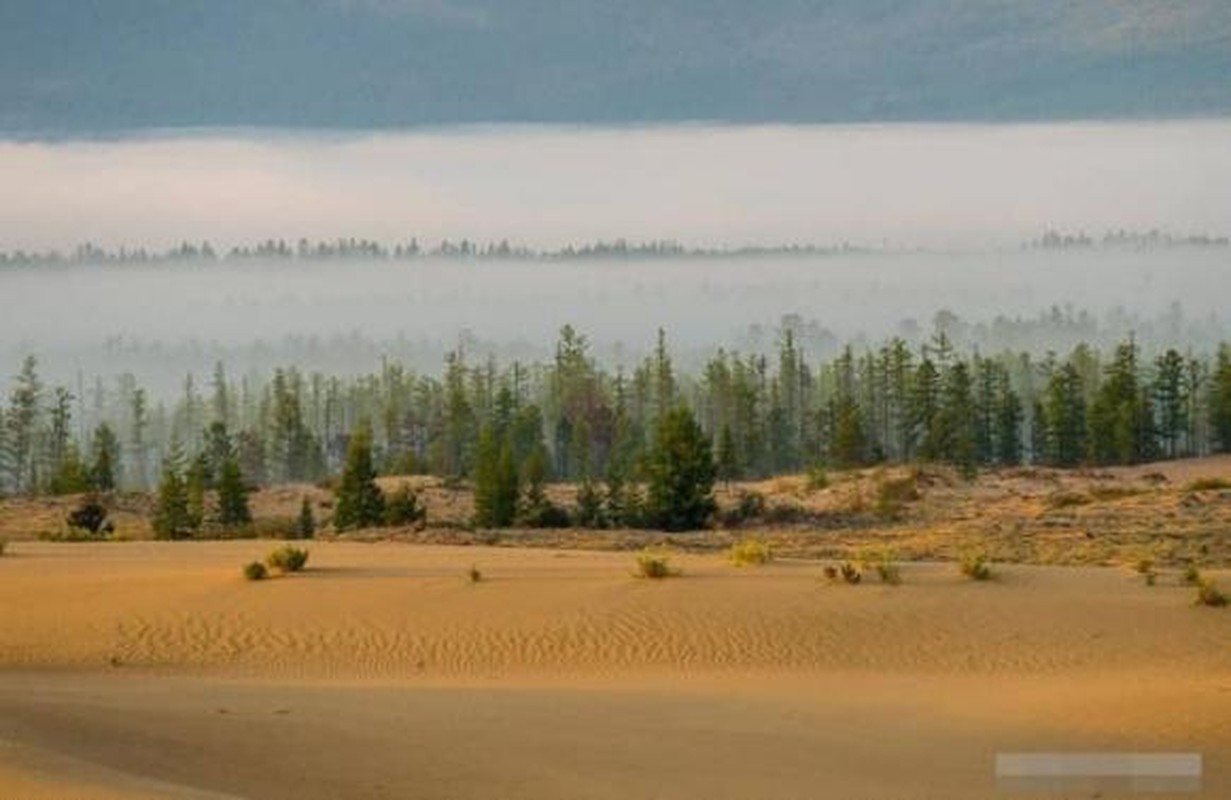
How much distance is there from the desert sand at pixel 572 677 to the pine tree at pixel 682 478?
15829 mm

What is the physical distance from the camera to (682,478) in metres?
47.6

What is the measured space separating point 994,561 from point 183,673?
48.7 ft

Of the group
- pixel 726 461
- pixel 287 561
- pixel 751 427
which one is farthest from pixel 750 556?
pixel 751 427

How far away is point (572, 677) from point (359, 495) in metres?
30.3

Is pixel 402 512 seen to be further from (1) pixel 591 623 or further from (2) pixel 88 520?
(1) pixel 591 623

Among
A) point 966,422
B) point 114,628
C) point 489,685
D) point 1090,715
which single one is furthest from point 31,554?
point 966,422

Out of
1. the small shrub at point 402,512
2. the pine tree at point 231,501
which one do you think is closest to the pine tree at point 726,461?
the pine tree at point 231,501

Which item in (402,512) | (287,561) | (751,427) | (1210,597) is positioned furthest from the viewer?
(751,427)

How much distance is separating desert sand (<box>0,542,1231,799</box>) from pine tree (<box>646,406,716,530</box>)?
15.8 metres

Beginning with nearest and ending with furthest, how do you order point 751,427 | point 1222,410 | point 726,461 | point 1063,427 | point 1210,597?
point 1210,597
point 726,461
point 1063,427
point 1222,410
point 751,427

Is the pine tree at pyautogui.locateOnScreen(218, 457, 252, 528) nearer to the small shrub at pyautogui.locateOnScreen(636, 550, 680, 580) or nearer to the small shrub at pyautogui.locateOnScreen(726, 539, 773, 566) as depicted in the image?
the small shrub at pyautogui.locateOnScreen(726, 539, 773, 566)

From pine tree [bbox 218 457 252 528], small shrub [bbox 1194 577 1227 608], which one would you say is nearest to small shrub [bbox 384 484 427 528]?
pine tree [bbox 218 457 252 528]

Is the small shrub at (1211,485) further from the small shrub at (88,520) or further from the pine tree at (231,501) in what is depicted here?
the small shrub at (88,520)

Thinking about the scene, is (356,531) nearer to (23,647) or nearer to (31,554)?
(31,554)
